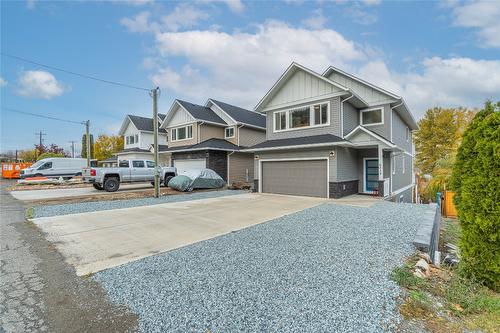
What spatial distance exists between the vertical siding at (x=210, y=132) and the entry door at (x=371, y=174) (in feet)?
41.2

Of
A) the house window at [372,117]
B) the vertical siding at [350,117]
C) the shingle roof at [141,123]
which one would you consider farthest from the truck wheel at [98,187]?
the house window at [372,117]

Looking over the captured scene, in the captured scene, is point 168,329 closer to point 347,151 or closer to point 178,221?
point 178,221

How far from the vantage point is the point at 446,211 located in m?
9.94

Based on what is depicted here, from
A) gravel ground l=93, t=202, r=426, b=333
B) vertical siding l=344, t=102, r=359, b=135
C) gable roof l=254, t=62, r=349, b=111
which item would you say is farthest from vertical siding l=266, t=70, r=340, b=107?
gravel ground l=93, t=202, r=426, b=333

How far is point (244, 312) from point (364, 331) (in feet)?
4.01

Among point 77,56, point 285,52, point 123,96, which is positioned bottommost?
point 123,96

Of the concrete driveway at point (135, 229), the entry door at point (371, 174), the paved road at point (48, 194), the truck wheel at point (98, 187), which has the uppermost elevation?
the entry door at point (371, 174)

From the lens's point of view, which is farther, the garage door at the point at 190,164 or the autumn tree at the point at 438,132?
the autumn tree at the point at 438,132

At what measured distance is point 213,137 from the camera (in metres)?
21.3

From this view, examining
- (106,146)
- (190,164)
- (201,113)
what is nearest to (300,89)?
(201,113)

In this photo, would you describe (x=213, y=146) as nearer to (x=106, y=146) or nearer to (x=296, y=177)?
(x=296, y=177)

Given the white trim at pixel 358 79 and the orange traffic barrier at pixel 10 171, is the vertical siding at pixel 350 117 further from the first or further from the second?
the orange traffic barrier at pixel 10 171

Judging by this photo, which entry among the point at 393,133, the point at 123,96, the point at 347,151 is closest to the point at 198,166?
the point at 123,96

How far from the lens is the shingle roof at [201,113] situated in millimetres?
20467
